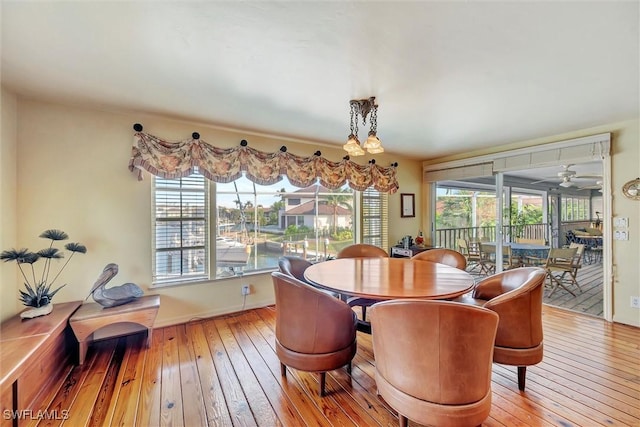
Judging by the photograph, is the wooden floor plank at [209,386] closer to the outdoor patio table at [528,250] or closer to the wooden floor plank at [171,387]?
the wooden floor plank at [171,387]

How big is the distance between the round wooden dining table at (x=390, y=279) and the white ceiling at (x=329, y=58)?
161cm

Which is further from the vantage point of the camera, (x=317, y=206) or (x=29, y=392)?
(x=317, y=206)

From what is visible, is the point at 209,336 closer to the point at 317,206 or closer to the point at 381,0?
the point at 317,206

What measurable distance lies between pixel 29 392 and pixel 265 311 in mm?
2139

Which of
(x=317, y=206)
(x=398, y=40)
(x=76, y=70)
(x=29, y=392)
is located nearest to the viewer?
(x=398, y=40)

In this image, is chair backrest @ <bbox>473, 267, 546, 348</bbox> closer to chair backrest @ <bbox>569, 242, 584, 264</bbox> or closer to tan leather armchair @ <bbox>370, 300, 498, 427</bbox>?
tan leather armchair @ <bbox>370, 300, 498, 427</bbox>

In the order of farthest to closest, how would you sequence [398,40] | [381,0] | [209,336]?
[209,336]
[398,40]
[381,0]

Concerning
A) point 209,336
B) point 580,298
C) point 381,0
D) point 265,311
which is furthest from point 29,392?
point 580,298

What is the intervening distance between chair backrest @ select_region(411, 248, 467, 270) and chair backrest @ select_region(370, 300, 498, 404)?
1.74m

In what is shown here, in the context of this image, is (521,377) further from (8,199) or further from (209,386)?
(8,199)

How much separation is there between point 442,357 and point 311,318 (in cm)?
81

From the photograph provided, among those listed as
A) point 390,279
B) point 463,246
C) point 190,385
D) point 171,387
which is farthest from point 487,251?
point 171,387

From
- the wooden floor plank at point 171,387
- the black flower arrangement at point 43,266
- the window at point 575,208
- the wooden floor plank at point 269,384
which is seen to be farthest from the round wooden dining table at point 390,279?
the window at point 575,208

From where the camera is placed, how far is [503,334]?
1.81m
